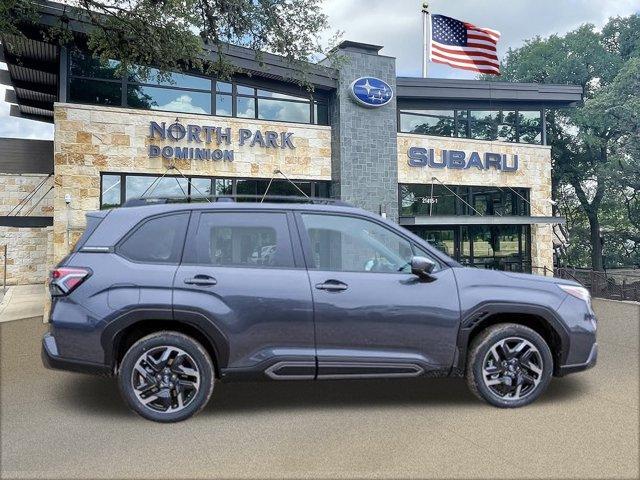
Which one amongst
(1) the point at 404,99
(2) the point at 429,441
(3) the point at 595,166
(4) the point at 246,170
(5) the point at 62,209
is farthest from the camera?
(3) the point at 595,166

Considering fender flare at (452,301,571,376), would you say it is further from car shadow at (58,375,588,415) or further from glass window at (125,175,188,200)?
glass window at (125,175,188,200)

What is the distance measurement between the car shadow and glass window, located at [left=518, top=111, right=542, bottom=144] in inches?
611

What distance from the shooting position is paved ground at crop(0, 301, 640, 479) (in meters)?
3.48

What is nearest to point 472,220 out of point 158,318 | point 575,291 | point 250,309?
point 575,291

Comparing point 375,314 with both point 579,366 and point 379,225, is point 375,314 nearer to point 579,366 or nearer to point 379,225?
point 379,225

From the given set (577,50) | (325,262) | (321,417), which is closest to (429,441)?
(321,417)

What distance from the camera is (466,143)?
1778cm

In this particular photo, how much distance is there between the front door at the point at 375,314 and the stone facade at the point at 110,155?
28.7ft

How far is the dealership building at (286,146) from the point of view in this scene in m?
12.5

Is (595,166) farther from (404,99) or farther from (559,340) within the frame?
(559,340)

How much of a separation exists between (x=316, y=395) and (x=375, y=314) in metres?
1.20

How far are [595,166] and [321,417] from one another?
26.4 meters

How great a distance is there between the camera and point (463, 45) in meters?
18.0

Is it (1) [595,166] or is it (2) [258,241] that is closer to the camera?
(2) [258,241]
